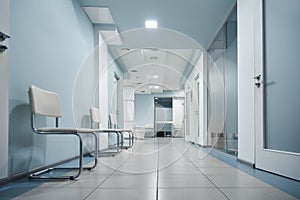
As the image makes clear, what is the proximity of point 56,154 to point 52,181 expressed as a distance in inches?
36.1

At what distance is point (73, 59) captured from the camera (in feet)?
12.6

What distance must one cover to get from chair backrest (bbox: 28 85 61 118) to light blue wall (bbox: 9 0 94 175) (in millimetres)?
108

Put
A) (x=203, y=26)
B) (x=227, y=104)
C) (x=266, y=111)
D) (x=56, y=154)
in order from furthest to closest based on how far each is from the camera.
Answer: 1. (x=203, y=26)
2. (x=227, y=104)
3. (x=56, y=154)
4. (x=266, y=111)

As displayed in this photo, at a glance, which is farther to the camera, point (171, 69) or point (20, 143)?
point (171, 69)

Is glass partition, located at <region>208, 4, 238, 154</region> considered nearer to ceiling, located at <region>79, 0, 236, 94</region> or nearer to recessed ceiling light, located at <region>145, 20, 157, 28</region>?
ceiling, located at <region>79, 0, 236, 94</region>

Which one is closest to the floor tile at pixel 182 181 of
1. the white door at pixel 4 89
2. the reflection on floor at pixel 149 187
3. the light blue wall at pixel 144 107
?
the reflection on floor at pixel 149 187

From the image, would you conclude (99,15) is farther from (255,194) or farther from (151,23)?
(255,194)

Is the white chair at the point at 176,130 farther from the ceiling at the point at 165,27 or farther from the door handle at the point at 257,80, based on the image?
the door handle at the point at 257,80

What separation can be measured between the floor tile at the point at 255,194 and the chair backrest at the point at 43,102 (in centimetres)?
154

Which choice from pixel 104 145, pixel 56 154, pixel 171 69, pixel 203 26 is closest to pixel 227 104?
pixel 203 26

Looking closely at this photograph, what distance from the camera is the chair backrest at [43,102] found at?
227 cm

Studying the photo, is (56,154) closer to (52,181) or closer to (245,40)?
(52,181)

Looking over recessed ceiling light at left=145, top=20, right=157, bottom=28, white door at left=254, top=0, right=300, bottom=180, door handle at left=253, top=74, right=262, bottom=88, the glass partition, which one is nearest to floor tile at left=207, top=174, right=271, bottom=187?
white door at left=254, top=0, right=300, bottom=180

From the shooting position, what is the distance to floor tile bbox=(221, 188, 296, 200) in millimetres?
1727
